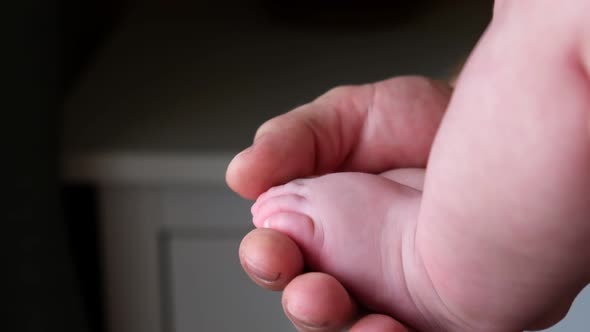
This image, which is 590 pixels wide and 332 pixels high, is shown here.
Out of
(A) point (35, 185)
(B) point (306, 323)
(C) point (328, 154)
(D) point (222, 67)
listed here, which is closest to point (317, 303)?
(B) point (306, 323)

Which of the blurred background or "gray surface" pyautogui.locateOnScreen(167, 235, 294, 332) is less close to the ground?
the blurred background

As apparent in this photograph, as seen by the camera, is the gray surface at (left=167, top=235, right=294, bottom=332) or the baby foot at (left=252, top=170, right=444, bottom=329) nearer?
the baby foot at (left=252, top=170, right=444, bottom=329)

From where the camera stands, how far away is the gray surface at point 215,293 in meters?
0.80

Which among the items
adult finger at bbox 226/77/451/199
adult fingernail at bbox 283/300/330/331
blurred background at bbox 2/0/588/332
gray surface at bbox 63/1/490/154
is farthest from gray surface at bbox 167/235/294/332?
adult fingernail at bbox 283/300/330/331

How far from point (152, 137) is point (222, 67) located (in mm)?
160

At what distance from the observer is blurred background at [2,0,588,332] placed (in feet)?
2.28

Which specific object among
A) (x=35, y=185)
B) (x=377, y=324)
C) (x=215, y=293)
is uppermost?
(x=377, y=324)

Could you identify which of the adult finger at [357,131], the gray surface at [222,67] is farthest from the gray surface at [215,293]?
the adult finger at [357,131]

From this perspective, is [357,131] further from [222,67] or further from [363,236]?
[222,67]

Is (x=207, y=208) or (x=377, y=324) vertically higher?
(x=377, y=324)

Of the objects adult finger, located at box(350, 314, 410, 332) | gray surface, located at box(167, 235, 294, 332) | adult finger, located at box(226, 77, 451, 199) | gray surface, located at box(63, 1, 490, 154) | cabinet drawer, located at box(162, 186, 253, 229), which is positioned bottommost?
gray surface, located at box(167, 235, 294, 332)

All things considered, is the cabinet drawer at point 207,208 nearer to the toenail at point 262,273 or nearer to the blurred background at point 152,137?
the blurred background at point 152,137

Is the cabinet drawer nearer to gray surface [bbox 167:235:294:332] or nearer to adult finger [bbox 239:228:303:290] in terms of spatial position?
gray surface [bbox 167:235:294:332]

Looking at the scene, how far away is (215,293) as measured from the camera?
82 cm
